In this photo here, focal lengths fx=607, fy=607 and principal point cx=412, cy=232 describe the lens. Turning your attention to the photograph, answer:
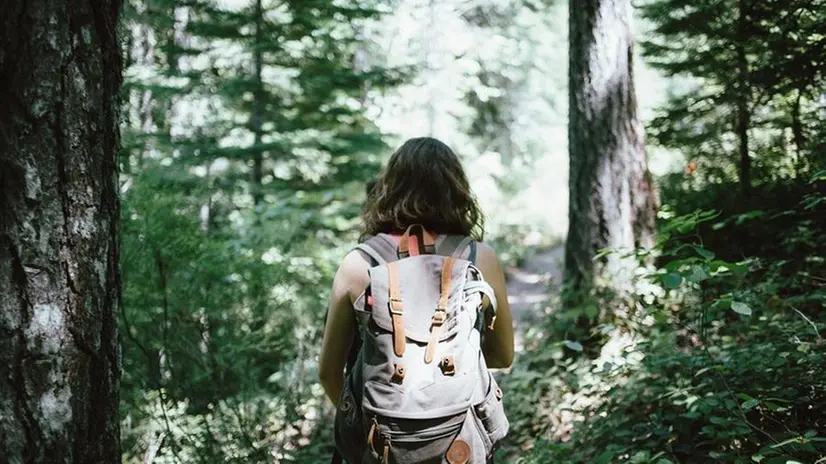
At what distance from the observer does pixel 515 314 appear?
29.8ft

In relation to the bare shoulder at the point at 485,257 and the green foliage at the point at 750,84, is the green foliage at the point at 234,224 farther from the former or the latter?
the green foliage at the point at 750,84

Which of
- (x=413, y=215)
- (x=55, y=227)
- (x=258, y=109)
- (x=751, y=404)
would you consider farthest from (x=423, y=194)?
(x=258, y=109)

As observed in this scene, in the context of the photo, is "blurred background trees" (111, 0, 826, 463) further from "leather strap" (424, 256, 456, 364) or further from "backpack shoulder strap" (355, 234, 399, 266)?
"backpack shoulder strap" (355, 234, 399, 266)

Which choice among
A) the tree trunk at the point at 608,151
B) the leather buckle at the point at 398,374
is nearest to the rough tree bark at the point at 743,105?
the tree trunk at the point at 608,151

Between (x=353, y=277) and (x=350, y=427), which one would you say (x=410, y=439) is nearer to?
(x=350, y=427)

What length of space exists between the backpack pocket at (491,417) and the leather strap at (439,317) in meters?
0.30

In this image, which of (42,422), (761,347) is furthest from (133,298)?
(761,347)

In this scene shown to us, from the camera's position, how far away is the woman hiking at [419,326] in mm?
1991

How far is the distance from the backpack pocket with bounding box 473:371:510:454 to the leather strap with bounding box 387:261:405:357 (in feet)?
1.23

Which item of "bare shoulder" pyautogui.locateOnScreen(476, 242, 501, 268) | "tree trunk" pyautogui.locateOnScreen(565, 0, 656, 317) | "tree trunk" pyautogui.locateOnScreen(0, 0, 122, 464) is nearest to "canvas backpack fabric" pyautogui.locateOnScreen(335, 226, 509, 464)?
"bare shoulder" pyautogui.locateOnScreen(476, 242, 501, 268)

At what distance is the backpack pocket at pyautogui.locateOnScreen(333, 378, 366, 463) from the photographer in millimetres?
2145

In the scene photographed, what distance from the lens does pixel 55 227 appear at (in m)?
2.00

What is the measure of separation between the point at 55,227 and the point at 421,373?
4.27 ft

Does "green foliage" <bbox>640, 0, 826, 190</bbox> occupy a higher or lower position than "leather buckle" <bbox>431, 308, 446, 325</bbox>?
higher
